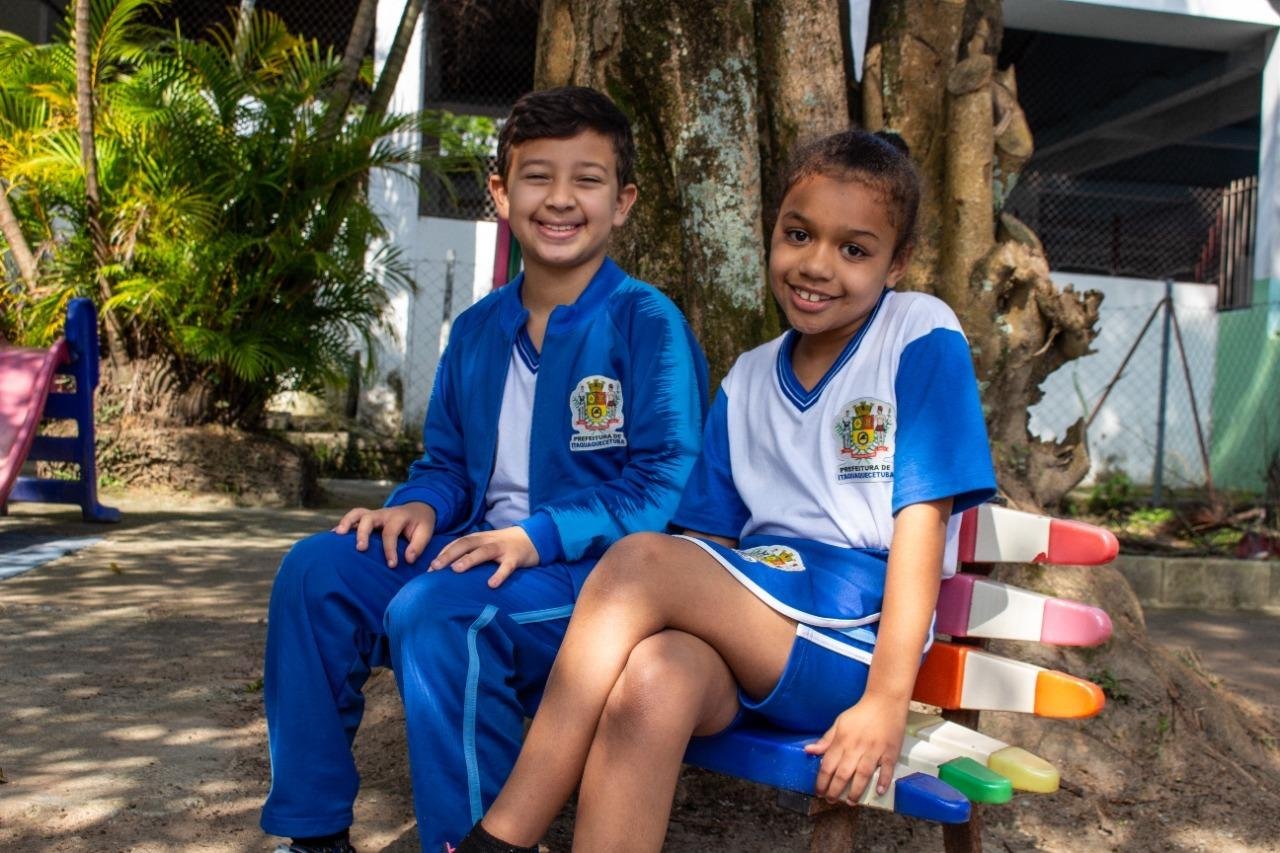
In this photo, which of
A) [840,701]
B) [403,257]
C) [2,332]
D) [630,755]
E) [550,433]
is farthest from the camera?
[403,257]

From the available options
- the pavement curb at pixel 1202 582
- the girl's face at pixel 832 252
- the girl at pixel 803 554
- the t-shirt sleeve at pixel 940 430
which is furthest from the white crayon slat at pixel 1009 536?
the pavement curb at pixel 1202 582

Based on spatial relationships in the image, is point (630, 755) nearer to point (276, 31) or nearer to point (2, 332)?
point (2, 332)

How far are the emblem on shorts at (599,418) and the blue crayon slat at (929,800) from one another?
0.86 meters

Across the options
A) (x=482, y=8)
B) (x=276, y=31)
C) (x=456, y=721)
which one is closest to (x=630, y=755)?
(x=456, y=721)

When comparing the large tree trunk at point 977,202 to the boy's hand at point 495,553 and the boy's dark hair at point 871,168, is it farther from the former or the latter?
the boy's hand at point 495,553

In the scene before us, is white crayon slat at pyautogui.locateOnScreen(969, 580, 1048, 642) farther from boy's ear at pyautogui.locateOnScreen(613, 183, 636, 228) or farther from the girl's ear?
boy's ear at pyautogui.locateOnScreen(613, 183, 636, 228)

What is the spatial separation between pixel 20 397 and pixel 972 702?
5.15 meters

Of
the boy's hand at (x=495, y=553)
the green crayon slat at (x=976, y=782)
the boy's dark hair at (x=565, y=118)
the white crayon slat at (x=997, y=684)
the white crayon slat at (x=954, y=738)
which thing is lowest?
the green crayon slat at (x=976, y=782)

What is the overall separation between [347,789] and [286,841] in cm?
14

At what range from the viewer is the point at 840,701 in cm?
204

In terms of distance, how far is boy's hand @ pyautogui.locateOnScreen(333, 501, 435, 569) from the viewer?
2.40 m

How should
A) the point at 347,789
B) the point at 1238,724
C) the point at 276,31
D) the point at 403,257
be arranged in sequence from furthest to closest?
the point at 403,257
the point at 276,31
the point at 1238,724
the point at 347,789

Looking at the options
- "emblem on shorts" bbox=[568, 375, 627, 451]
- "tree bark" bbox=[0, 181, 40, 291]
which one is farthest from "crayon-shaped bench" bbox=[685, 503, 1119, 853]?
"tree bark" bbox=[0, 181, 40, 291]

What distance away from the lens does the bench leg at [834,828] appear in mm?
1944
